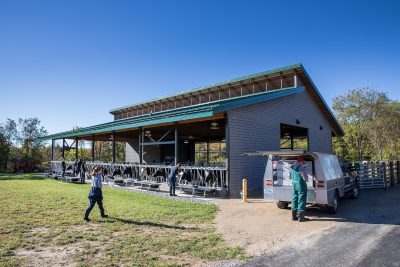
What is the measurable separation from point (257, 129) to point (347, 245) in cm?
878

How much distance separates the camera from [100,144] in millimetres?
39719

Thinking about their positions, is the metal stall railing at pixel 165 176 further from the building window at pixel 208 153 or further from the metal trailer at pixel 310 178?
the building window at pixel 208 153

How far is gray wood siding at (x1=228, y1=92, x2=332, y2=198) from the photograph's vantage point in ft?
41.8

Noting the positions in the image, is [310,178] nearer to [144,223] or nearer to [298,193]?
[298,193]

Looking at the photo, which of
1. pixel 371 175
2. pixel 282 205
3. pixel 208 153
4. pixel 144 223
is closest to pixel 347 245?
pixel 282 205

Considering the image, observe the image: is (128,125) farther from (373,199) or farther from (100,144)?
→ (100,144)

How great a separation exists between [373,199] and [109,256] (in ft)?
37.3

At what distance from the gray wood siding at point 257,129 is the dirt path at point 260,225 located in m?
2.57

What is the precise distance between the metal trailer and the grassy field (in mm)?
2197

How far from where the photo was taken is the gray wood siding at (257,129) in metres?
12.7

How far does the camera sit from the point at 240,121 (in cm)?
1321

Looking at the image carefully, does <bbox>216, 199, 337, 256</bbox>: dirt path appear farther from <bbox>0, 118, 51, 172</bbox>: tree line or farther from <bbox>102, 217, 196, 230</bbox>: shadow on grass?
<bbox>0, 118, 51, 172</bbox>: tree line

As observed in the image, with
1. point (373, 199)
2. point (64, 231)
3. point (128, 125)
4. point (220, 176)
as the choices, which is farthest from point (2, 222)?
point (373, 199)

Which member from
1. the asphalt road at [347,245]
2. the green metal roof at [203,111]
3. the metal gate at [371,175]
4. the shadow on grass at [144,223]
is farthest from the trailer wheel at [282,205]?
the metal gate at [371,175]
